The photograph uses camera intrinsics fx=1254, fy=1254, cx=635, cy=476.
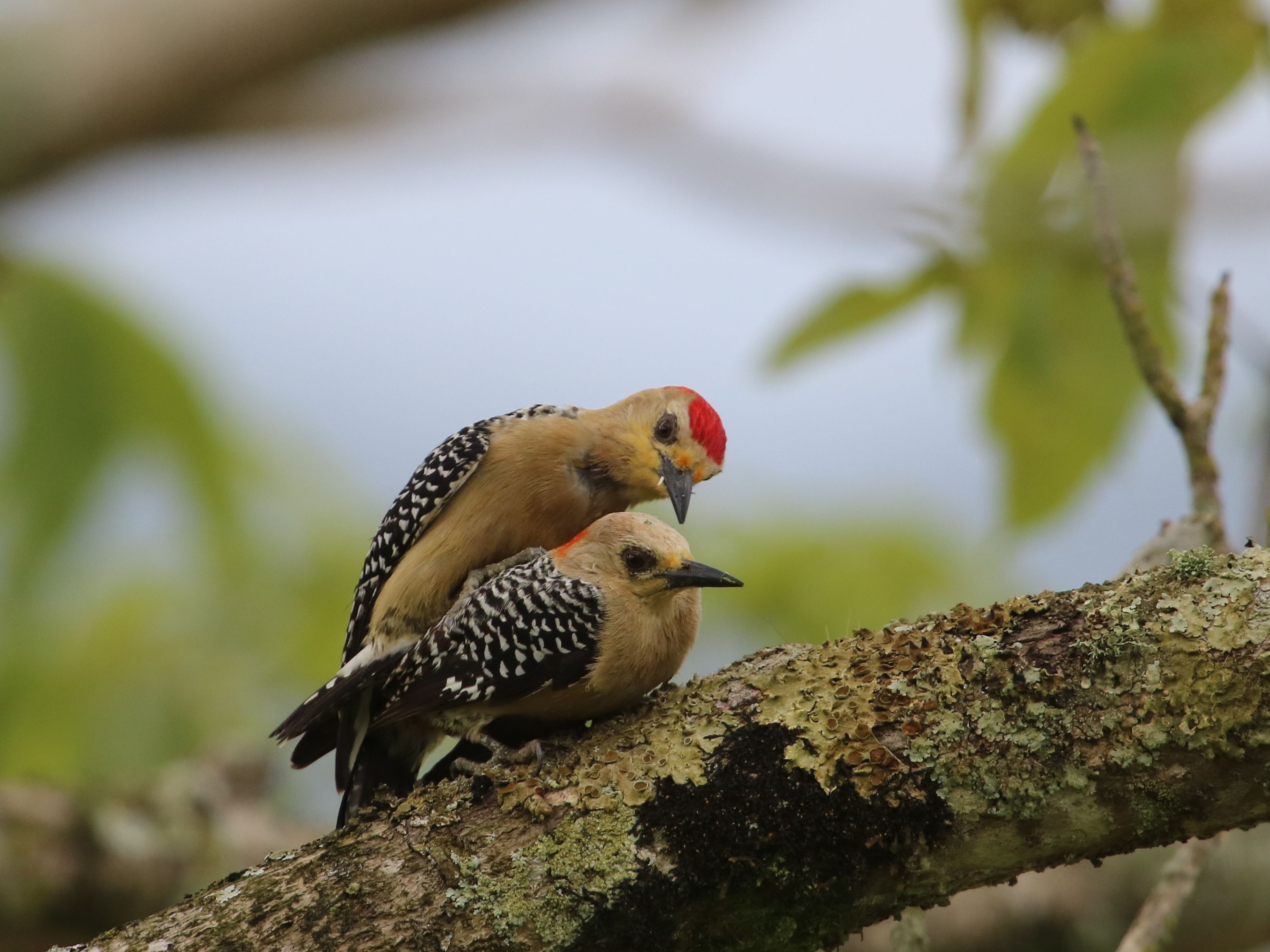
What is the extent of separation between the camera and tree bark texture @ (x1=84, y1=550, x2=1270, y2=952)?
2.80 metres

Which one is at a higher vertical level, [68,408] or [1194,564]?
[68,408]

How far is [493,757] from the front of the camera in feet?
12.1

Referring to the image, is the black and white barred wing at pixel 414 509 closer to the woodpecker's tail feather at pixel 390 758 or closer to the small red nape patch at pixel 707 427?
the woodpecker's tail feather at pixel 390 758

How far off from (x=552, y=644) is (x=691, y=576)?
1.87 ft

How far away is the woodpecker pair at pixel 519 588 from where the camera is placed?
4145 mm

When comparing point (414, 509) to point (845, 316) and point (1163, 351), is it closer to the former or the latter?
point (845, 316)

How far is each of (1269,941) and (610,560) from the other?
445cm

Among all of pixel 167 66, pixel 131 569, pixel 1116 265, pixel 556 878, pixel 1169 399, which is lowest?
pixel 556 878

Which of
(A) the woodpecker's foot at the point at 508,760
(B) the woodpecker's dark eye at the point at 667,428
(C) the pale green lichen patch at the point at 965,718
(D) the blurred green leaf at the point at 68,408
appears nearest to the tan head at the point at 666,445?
(B) the woodpecker's dark eye at the point at 667,428

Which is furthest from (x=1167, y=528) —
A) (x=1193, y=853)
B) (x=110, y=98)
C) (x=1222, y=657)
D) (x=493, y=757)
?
(x=110, y=98)

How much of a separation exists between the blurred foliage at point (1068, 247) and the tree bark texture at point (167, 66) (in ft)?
5.44

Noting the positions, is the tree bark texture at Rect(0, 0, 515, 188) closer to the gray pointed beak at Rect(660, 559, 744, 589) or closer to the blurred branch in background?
the gray pointed beak at Rect(660, 559, 744, 589)

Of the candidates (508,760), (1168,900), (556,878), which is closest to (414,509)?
(508,760)

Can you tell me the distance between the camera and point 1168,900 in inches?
147
